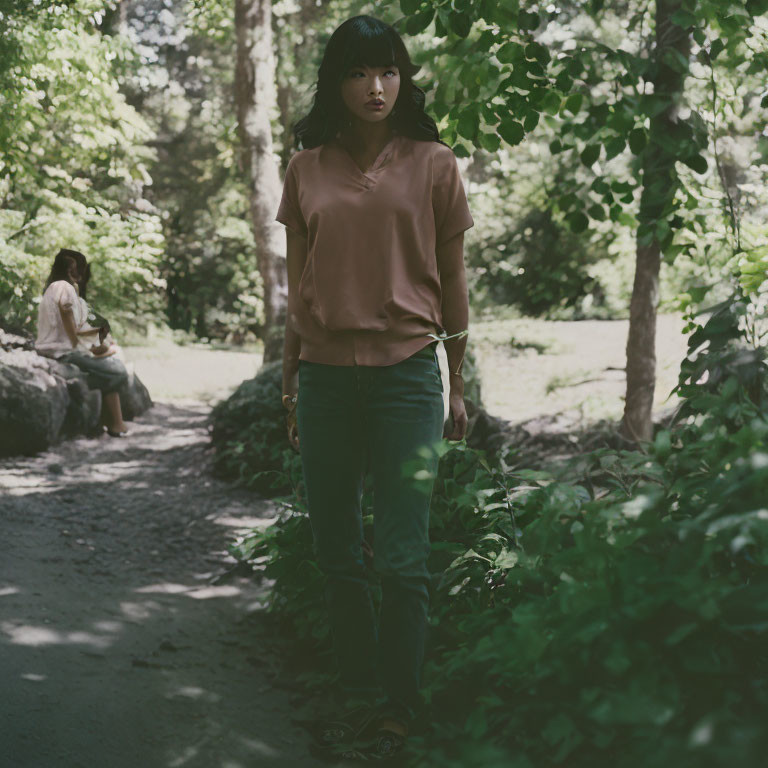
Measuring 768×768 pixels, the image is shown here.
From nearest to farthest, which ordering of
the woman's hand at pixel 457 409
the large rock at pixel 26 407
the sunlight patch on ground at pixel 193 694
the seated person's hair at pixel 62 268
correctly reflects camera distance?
the woman's hand at pixel 457 409
the sunlight patch on ground at pixel 193 694
the large rock at pixel 26 407
the seated person's hair at pixel 62 268

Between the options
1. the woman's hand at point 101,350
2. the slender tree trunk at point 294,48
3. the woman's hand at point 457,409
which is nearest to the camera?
the woman's hand at point 457,409

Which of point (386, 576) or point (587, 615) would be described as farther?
point (386, 576)

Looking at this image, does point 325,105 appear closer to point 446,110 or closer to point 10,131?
point 446,110

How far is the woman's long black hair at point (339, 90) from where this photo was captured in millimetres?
2521

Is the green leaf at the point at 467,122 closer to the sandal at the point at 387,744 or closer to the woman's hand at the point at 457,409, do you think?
the woman's hand at the point at 457,409

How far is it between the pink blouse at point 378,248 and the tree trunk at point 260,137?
6.42m

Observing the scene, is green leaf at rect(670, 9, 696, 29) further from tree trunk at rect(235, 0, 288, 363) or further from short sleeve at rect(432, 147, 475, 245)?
tree trunk at rect(235, 0, 288, 363)

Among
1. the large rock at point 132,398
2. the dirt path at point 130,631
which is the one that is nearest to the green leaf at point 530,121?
the dirt path at point 130,631

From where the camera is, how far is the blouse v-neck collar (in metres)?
2.52

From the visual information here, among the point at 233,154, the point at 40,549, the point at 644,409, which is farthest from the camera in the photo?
the point at 233,154

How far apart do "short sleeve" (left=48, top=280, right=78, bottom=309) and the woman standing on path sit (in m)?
5.98

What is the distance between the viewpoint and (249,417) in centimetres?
699

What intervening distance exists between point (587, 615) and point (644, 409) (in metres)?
3.93

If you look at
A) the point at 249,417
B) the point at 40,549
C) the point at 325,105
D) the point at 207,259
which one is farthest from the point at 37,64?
the point at 207,259
